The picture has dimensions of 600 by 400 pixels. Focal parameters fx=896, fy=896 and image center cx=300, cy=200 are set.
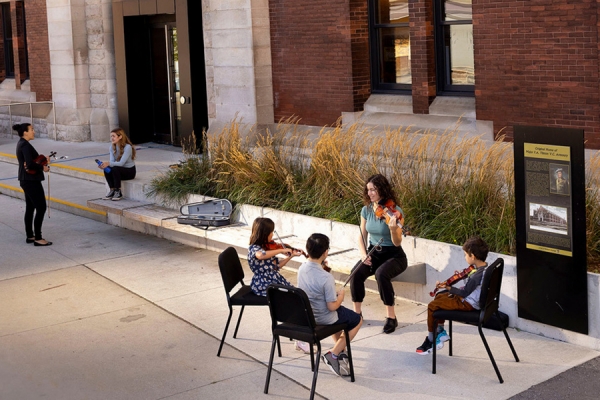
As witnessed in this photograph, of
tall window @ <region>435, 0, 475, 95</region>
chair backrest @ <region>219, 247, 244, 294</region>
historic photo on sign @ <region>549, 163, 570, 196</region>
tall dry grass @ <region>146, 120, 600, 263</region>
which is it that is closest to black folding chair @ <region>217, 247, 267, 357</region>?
chair backrest @ <region>219, 247, 244, 294</region>

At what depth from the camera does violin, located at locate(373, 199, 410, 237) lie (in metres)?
8.32

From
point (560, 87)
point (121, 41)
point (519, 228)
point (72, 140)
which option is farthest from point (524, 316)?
point (72, 140)

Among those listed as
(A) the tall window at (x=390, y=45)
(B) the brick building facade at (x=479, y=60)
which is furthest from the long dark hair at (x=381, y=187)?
(A) the tall window at (x=390, y=45)

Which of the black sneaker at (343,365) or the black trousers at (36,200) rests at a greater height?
the black trousers at (36,200)

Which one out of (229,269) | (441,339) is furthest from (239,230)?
(441,339)

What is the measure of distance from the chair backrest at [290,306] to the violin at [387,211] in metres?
1.84

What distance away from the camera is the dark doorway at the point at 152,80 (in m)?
20.1

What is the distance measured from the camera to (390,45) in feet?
48.8

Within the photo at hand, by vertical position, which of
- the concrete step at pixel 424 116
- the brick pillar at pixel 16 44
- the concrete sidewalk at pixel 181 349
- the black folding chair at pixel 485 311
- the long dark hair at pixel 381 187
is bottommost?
the concrete sidewalk at pixel 181 349

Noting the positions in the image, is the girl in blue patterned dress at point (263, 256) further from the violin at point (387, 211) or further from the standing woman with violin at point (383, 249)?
the violin at point (387, 211)

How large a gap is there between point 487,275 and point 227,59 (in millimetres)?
10884

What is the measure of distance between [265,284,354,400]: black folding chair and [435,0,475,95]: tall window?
7565mm

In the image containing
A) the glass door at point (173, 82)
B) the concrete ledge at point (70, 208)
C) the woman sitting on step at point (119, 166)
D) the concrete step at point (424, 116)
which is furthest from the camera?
the glass door at point (173, 82)

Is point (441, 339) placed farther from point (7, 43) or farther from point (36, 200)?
point (7, 43)
